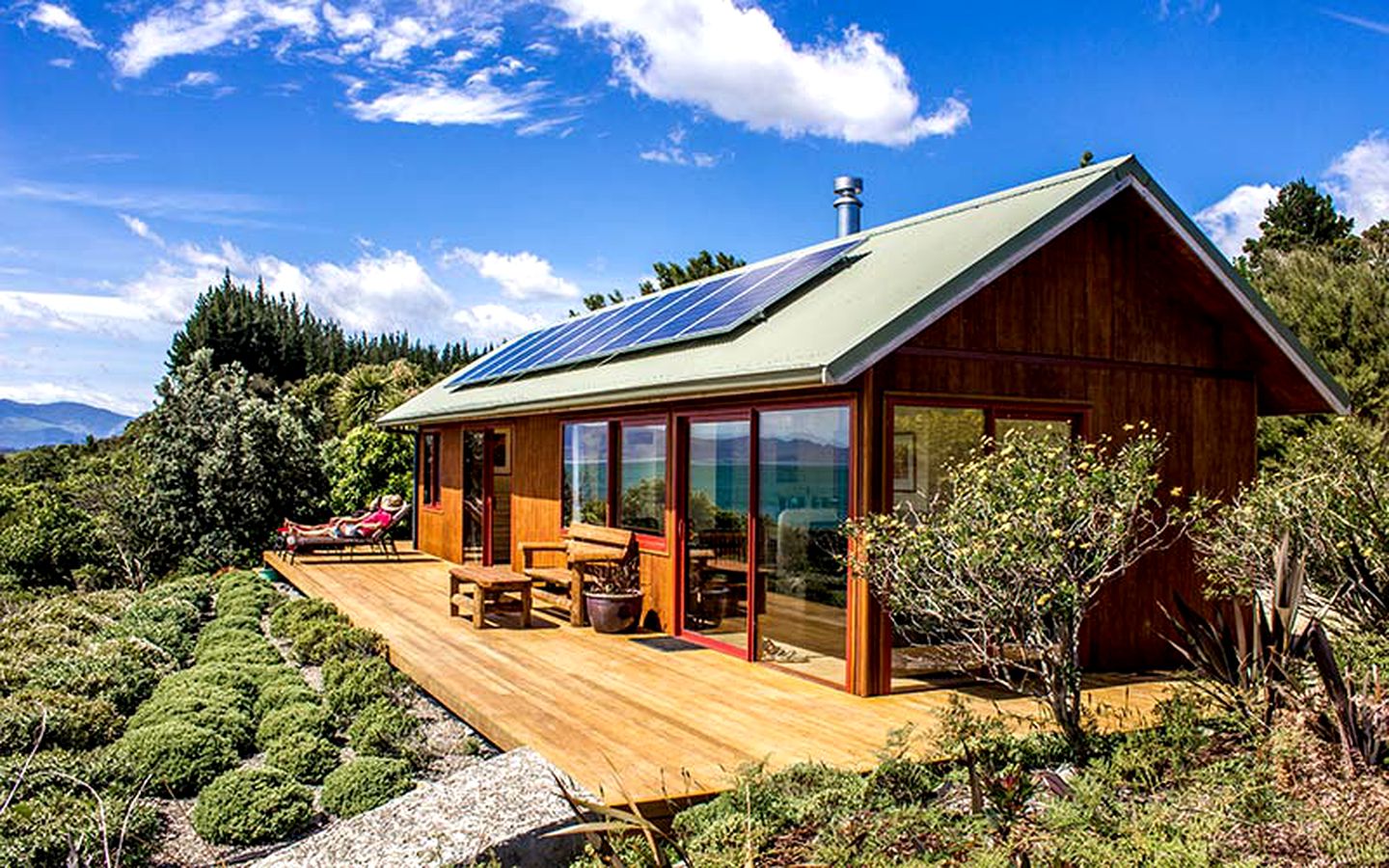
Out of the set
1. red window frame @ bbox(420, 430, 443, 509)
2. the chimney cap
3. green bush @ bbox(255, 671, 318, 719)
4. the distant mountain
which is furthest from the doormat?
the distant mountain

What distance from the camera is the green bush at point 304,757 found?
631 cm

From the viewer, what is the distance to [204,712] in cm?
717

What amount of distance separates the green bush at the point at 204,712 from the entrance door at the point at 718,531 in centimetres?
373

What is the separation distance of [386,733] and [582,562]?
363cm

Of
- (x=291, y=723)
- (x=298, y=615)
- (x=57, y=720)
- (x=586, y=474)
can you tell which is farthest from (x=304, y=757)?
(x=586, y=474)

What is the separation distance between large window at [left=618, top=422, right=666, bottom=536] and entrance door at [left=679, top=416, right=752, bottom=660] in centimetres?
49

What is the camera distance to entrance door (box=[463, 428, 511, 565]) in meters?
15.5

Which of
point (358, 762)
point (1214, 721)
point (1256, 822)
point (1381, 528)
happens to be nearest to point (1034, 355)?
point (1381, 528)

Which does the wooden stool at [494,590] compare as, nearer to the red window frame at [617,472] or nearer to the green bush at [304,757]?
the red window frame at [617,472]

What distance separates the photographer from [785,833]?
14.4ft

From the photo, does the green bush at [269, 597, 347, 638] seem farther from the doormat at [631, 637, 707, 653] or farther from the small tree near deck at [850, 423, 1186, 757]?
the small tree near deck at [850, 423, 1186, 757]

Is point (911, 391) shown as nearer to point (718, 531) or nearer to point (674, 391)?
point (674, 391)

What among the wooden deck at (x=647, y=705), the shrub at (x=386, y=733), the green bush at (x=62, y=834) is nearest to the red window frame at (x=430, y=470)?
the wooden deck at (x=647, y=705)

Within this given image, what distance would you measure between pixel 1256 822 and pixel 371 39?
1240 centimetres
